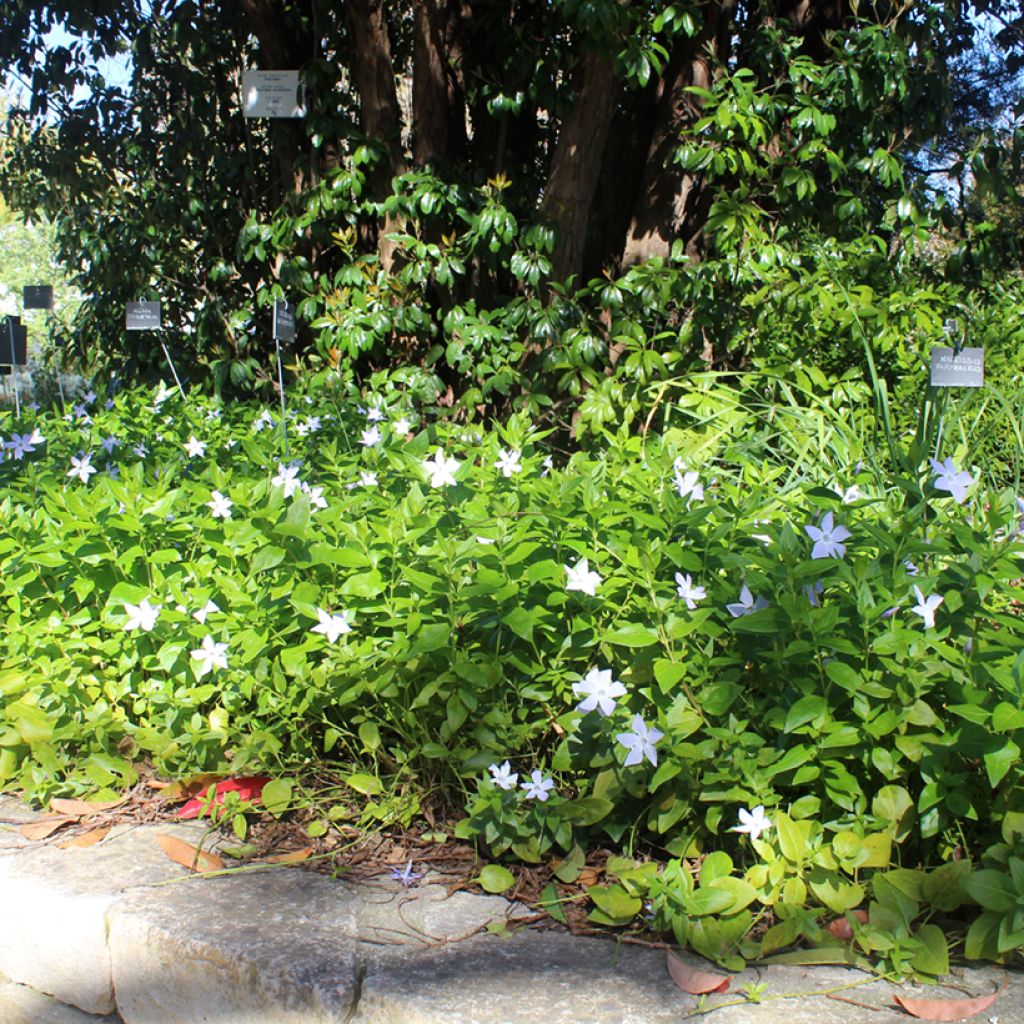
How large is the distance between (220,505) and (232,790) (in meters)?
0.68

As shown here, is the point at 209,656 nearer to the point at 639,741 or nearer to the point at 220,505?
the point at 220,505

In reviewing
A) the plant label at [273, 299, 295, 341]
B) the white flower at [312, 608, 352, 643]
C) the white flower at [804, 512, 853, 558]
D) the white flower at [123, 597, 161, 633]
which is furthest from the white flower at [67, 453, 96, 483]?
A: the white flower at [804, 512, 853, 558]

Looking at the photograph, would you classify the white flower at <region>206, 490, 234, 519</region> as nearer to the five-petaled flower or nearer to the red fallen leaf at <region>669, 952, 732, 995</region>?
the five-petaled flower

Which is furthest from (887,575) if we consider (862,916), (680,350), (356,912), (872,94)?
(872,94)

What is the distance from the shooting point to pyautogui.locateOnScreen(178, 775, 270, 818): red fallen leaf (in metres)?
2.21

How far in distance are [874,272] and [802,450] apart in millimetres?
1878

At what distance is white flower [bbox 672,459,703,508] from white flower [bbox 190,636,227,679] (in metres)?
1.03

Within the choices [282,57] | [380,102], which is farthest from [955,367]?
[282,57]

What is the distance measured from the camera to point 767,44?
510 centimetres

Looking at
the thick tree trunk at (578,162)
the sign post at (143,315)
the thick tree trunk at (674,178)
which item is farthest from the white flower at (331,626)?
the sign post at (143,315)

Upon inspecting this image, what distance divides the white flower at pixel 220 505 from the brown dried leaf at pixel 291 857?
829 millimetres

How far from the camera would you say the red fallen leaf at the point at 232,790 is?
87.2 inches

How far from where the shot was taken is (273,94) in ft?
18.1

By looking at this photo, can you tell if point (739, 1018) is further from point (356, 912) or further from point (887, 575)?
point (887, 575)
